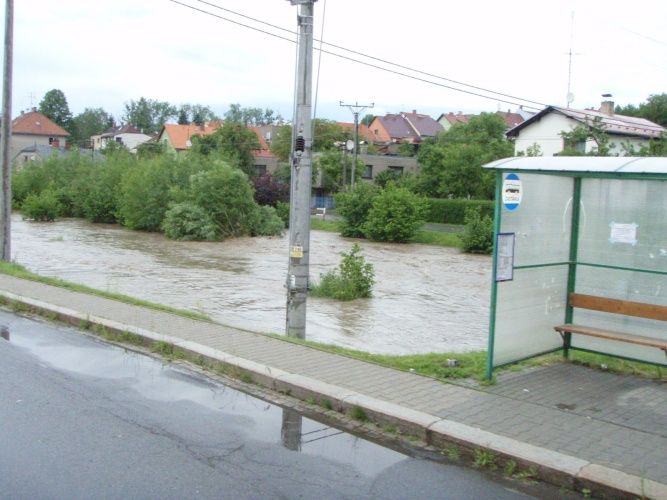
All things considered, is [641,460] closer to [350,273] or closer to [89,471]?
[89,471]

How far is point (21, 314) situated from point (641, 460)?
9874mm

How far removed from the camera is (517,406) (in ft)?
21.5

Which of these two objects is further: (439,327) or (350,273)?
(350,273)

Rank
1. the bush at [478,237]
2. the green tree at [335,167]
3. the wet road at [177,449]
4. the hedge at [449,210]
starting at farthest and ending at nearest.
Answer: the green tree at [335,167]
the hedge at [449,210]
the bush at [478,237]
the wet road at [177,449]

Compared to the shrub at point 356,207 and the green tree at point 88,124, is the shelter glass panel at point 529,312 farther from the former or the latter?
the green tree at point 88,124

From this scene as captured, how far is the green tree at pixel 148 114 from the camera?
16912cm

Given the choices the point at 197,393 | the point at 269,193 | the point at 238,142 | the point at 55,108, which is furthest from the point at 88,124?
the point at 197,393

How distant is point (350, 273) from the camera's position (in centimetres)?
1767

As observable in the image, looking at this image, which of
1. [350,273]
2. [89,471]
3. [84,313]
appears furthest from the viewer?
[350,273]

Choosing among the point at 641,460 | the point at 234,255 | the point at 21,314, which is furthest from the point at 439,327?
the point at 234,255

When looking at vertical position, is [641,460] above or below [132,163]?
below

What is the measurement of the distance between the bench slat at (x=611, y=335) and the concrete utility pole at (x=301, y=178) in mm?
3667

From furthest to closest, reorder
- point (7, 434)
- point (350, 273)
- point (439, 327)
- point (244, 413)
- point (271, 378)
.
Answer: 1. point (350, 273)
2. point (439, 327)
3. point (271, 378)
4. point (244, 413)
5. point (7, 434)

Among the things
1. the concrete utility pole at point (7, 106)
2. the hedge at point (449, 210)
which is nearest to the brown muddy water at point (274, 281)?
the concrete utility pole at point (7, 106)
